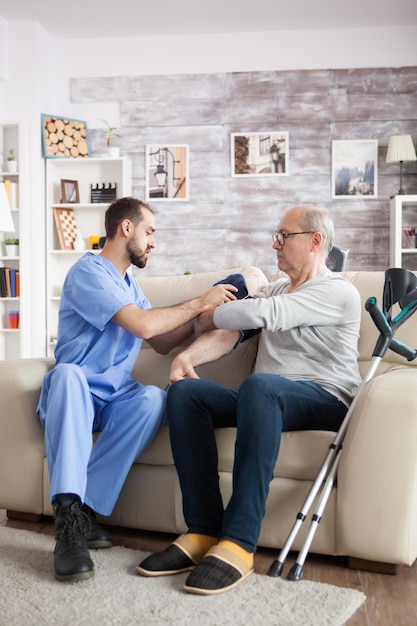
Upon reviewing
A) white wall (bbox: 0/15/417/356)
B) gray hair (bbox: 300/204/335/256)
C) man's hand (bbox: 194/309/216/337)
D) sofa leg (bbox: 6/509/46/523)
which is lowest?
sofa leg (bbox: 6/509/46/523)

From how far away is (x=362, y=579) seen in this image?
2.00 meters

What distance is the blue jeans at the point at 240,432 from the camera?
1.93 metres

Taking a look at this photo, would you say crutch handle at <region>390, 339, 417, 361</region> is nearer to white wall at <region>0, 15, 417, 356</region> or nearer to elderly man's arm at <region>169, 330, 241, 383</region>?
elderly man's arm at <region>169, 330, 241, 383</region>

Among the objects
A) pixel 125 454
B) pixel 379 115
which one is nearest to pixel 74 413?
pixel 125 454

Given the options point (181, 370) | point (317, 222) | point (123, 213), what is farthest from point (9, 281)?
point (317, 222)

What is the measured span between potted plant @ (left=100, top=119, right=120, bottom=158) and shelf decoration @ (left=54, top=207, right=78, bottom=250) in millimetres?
617

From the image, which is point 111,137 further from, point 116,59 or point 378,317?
point 378,317

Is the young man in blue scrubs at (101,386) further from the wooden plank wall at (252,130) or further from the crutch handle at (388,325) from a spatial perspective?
the wooden plank wall at (252,130)

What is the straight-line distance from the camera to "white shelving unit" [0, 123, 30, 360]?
5770 millimetres

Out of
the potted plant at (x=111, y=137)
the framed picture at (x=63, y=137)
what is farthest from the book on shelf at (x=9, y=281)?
the potted plant at (x=111, y=137)

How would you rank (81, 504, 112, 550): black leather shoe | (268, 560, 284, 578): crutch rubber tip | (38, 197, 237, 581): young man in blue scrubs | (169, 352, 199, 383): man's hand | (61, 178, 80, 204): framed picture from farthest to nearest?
(61, 178, 80, 204): framed picture → (169, 352, 199, 383): man's hand → (81, 504, 112, 550): black leather shoe → (38, 197, 237, 581): young man in blue scrubs → (268, 560, 284, 578): crutch rubber tip

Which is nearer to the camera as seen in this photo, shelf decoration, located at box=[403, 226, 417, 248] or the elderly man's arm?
the elderly man's arm

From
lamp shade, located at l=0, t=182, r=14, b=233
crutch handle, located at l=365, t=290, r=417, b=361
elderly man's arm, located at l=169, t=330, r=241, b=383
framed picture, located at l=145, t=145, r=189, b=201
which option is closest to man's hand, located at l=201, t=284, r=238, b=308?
elderly man's arm, located at l=169, t=330, r=241, b=383

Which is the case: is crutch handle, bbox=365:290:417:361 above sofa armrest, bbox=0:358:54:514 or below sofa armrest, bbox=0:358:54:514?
above
